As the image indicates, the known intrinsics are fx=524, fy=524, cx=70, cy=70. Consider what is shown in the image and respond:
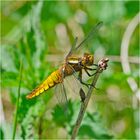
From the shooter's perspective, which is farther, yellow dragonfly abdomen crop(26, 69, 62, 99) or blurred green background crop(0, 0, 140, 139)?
blurred green background crop(0, 0, 140, 139)

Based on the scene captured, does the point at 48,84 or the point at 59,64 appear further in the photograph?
the point at 59,64

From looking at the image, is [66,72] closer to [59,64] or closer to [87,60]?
[87,60]

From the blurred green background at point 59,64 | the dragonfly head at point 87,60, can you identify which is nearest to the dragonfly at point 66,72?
the dragonfly head at point 87,60

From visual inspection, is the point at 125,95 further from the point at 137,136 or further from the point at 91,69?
the point at 91,69

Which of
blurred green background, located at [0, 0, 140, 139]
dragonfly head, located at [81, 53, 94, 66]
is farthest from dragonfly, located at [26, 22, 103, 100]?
blurred green background, located at [0, 0, 140, 139]

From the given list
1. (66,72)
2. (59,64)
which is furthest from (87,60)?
(59,64)

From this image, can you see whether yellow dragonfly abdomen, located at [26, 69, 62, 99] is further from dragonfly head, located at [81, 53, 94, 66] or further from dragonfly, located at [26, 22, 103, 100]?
dragonfly head, located at [81, 53, 94, 66]

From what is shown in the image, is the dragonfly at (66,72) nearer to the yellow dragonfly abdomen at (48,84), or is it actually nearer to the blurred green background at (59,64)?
the yellow dragonfly abdomen at (48,84)

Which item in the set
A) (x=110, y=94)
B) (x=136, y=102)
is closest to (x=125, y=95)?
(x=110, y=94)
